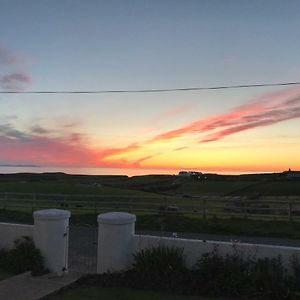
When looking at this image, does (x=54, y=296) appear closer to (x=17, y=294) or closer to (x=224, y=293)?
(x=17, y=294)

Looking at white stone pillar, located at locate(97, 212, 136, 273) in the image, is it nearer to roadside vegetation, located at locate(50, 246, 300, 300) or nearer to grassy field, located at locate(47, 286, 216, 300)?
roadside vegetation, located at locate(50, 246, 300, 300)

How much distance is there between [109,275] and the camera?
945cm

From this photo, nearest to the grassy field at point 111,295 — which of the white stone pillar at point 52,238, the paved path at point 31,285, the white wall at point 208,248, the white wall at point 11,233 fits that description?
the paved path at point 31,285

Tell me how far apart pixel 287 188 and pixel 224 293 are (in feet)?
220

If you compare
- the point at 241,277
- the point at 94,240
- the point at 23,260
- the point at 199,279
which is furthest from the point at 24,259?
the point at 94,240

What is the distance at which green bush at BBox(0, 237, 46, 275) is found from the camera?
9.77 m

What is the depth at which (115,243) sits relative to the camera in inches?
378

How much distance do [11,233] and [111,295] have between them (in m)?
3.63

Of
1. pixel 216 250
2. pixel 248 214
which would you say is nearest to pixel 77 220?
pixel 248 214

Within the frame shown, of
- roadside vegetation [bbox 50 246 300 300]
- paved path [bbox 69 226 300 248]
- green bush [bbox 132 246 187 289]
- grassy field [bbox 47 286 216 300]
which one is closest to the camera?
grassy field [bbox 47 286 216 300]

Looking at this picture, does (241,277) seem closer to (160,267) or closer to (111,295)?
(160,267)

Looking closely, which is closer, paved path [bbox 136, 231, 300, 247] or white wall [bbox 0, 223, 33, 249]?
white wall [bbox 0, 223, 33, 249]

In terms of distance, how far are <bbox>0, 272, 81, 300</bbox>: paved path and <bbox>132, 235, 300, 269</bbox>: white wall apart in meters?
1.34

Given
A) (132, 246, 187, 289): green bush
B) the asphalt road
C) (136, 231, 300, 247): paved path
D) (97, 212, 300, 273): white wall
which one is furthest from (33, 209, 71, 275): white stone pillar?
(136, 231, 300, 247): paved path
